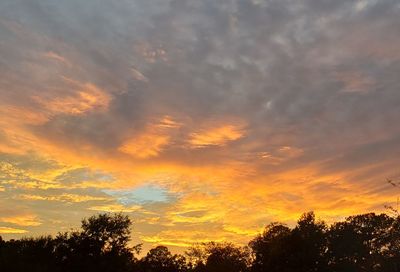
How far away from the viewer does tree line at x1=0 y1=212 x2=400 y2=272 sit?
249ft

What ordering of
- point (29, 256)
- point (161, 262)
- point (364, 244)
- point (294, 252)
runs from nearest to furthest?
1. point (29, 256)
2. point (294, 252)
3. point (364, 244)
4. point (161, 262)

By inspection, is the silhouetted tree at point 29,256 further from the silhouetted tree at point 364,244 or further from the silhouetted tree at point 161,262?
the silhouetted tree at point 364,244

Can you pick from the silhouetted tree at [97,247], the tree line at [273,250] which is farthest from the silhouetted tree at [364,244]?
the silhouetted tree at [97,247]

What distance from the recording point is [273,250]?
83.4m

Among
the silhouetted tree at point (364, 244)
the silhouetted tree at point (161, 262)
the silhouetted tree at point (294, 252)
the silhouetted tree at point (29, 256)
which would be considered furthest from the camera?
the silhouetted tree at point (161, 262)

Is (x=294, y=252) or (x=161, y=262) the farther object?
(x=161, y=262)

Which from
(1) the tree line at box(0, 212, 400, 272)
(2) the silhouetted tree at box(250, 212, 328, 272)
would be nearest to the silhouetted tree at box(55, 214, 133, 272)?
(1) the tree line at box(0, 212, 400, 272)

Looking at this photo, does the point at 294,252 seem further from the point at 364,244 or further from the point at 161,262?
the point at 161,262

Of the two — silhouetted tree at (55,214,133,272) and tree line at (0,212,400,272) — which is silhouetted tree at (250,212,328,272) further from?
silhouetted tree at (55,214,133,272)

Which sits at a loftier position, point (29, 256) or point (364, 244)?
point (364, 244)

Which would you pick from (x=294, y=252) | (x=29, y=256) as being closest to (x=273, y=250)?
(x=294, y=252)

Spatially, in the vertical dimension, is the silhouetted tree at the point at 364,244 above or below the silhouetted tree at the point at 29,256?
above

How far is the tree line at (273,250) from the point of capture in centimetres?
7594

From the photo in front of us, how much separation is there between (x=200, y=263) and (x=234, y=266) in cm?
2023
